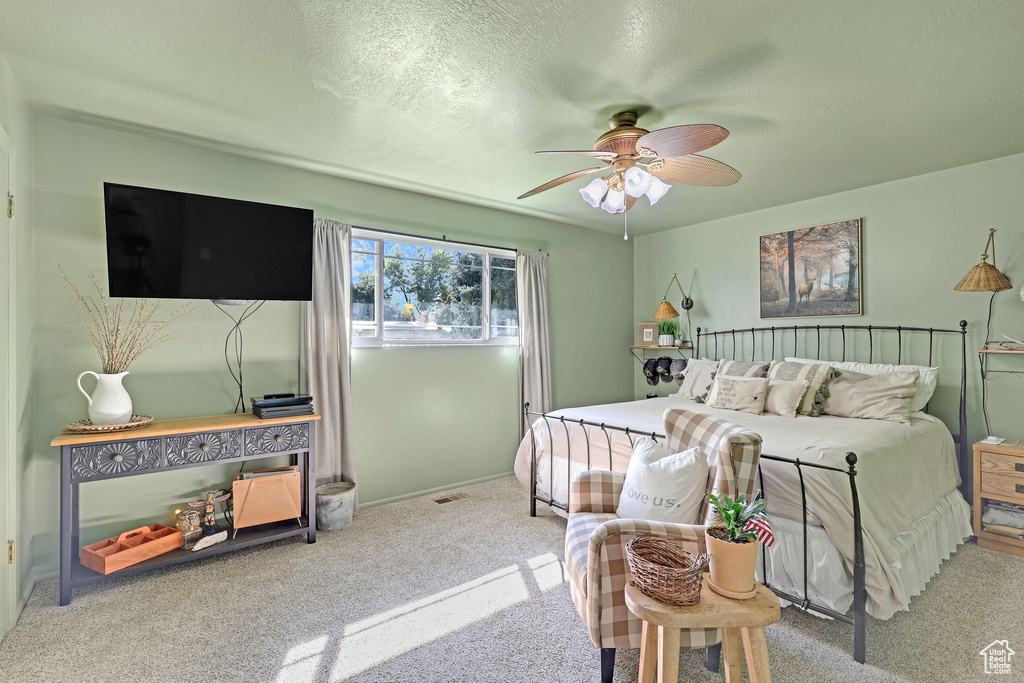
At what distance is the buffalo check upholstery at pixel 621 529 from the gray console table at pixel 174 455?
1840mm

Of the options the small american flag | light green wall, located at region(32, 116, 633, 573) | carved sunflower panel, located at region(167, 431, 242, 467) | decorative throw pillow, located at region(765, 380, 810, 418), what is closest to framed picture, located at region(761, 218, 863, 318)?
decorative throw pillow, located at region(765, 380, 810, 418)

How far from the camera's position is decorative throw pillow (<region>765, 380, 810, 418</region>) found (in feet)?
11.7

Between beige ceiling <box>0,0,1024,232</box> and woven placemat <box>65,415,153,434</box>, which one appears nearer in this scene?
beige ceiling <box>0,0,1024,232</box>

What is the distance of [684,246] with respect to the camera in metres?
5.33

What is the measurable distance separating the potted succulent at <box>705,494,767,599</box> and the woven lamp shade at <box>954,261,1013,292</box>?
3.08 m

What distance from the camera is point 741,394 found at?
3.78m

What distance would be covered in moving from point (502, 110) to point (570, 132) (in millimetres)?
476

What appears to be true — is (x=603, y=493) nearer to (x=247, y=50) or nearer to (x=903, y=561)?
(x=903, y=561)

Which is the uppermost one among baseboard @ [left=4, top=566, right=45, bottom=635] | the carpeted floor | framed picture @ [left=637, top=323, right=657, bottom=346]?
framed picture @ [left=637, top=323, right=657, bottom=346]

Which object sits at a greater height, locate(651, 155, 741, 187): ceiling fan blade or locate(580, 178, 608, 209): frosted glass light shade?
locate(651, 155, 741, 187): ceiling fan blade

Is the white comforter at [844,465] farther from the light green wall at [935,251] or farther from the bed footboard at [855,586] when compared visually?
the light green wall at [935,251]

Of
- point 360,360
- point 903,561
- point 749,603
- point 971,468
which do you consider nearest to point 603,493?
point 749,603

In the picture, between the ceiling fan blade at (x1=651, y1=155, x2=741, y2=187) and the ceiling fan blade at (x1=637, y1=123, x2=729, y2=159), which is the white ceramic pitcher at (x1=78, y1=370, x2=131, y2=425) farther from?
the ceiling fan blade at (x1=651, y1=155, x2=741, y2=187)

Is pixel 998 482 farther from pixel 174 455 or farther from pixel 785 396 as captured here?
pixel 174 455
